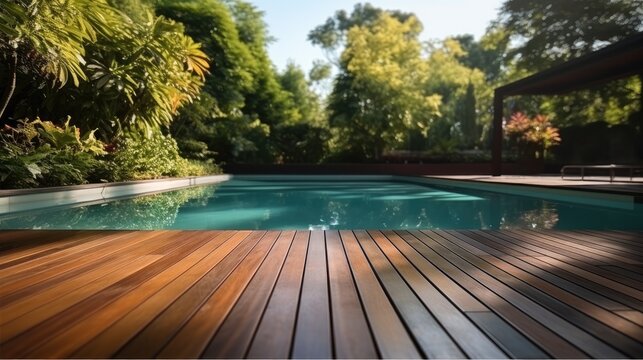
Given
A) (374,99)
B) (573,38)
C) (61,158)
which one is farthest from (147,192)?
(573,38)

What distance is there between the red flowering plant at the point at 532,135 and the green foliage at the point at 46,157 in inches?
545

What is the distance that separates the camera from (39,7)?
17.2 ft

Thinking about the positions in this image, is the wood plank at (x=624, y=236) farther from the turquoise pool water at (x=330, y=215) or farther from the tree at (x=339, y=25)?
the tree at (x=339, y=25)

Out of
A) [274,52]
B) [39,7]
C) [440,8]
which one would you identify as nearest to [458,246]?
[39,7]

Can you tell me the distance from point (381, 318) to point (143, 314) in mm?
895

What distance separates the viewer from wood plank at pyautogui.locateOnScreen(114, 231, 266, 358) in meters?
1.23

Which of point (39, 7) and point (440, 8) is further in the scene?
point (440, 8)

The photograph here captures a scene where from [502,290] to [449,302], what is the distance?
0.34 meters

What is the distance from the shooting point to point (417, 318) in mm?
1484

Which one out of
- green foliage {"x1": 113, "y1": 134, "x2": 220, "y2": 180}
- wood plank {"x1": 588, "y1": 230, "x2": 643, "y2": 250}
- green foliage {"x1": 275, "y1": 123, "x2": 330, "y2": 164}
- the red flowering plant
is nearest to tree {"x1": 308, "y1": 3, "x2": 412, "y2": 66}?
green foliage {"x1": 275, "y1": 123, "x2": 330, "y2": 164}

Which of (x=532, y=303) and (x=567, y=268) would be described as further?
(x=567, y=268)

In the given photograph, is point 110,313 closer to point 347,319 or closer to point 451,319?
point 347,319

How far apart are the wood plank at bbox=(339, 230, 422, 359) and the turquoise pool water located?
2.87 metres

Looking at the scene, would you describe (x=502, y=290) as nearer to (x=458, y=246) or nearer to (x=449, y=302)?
(x=449, y=302)
